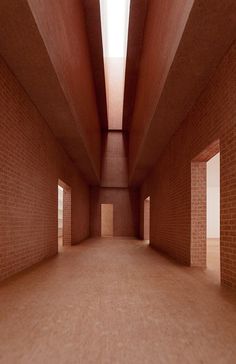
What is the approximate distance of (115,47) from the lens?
8.84 metres

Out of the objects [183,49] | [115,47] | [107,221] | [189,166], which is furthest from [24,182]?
[107,221]

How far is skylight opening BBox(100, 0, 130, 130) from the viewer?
6.96 meters

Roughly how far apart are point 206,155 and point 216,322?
10.6 feet

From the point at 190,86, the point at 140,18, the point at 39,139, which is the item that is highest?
the point at 140,18

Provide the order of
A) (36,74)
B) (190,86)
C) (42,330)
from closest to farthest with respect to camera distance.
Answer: (42,330)
(36,74)
(190,86)

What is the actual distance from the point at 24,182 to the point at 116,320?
3204 millimetres

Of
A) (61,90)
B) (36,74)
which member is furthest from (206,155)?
(36,74)

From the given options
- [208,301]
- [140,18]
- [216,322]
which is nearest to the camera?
[216,322]

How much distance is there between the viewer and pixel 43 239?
6.20m

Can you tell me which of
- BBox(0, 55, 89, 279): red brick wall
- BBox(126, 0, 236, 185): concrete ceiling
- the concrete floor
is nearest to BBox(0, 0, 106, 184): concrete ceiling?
BBox(0, 55, 89, 279): red brick wall

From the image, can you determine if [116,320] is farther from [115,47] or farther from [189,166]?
[115,47]

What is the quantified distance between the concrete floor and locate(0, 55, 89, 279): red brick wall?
69 cm

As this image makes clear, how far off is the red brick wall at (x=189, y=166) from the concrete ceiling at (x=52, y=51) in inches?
93.2

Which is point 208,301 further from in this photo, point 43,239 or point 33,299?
point 43,239
